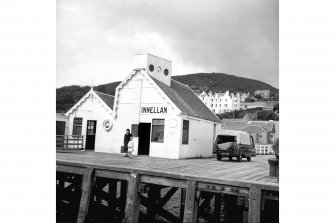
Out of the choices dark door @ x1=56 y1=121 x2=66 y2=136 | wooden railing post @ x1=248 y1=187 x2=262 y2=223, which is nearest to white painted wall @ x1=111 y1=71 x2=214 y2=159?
dark door @ x1=56 y1=121 x2=66 y2=136

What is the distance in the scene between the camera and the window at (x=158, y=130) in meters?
15.7

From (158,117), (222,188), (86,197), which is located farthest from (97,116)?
(222,188)

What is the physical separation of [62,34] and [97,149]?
12242mm

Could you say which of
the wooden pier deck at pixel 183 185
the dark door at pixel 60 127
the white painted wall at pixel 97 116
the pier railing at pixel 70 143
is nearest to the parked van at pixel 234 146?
the white painted wall at pixel 97 116

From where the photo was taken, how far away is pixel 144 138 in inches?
659

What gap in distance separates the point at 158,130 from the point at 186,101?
300 centimetres

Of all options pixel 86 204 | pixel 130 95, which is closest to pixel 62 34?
pixel 86 204

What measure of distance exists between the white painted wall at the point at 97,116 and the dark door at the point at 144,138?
5.21 ft

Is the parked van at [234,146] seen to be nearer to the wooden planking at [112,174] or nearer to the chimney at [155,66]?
the chimney at [155,66]

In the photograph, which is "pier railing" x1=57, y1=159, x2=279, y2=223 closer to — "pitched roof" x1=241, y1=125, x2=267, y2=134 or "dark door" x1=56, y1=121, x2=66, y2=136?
"dark door" x1=56, y1=121, x2=66, y2=136

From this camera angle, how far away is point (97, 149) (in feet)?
56.5

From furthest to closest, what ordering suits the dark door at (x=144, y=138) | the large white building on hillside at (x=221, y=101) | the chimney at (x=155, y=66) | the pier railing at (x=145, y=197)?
the large white building on hillside at (x=221, y=101)
the chimney at (x=155, y=66)
the dark door at (x=144, y=138)
the pier railing at (x=145, y=197)

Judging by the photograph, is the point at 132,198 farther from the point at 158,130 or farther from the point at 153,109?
the point at 153,109
